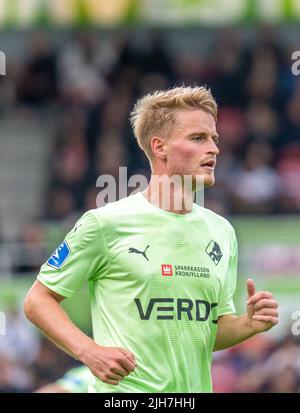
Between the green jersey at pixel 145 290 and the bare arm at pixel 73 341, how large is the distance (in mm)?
87

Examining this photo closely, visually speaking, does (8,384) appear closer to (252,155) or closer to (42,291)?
(252,155)

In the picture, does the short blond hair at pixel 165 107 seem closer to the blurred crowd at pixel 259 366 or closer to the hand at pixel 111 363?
the hand at pixel 111 363

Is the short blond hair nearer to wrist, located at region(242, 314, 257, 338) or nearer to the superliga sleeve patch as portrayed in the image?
the superliga sleeve patch

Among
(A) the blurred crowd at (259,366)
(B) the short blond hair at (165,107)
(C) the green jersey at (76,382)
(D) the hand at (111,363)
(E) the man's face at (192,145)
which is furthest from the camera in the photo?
(A) the blurred crowd at (259,366)

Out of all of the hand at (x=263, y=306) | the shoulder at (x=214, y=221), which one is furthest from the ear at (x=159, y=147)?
the hand at (x=263, y=306)

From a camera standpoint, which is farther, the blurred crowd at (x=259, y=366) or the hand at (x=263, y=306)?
the blurred crowd at (x=259, y=366)

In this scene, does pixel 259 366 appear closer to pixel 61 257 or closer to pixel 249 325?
pixel 249 325

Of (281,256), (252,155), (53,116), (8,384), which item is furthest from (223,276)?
(53,116)

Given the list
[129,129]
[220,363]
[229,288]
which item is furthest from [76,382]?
[129,129]

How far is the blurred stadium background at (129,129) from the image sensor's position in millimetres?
15234

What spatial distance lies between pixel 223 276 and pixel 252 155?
1029 cm

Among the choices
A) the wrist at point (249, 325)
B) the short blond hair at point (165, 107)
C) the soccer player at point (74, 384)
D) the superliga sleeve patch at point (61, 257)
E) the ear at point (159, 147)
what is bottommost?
the soccer player at point (74, 384)

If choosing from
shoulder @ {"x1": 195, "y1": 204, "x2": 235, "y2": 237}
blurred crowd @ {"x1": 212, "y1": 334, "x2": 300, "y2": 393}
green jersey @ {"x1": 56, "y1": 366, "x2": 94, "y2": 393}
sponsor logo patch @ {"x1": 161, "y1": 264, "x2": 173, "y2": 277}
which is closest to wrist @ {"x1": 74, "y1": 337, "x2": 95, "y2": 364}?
sponsor logo patch @ {"x1": 161, "y1": 264, "x2": 173, "y2": 277}

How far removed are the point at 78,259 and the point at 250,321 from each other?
2.93 ft
